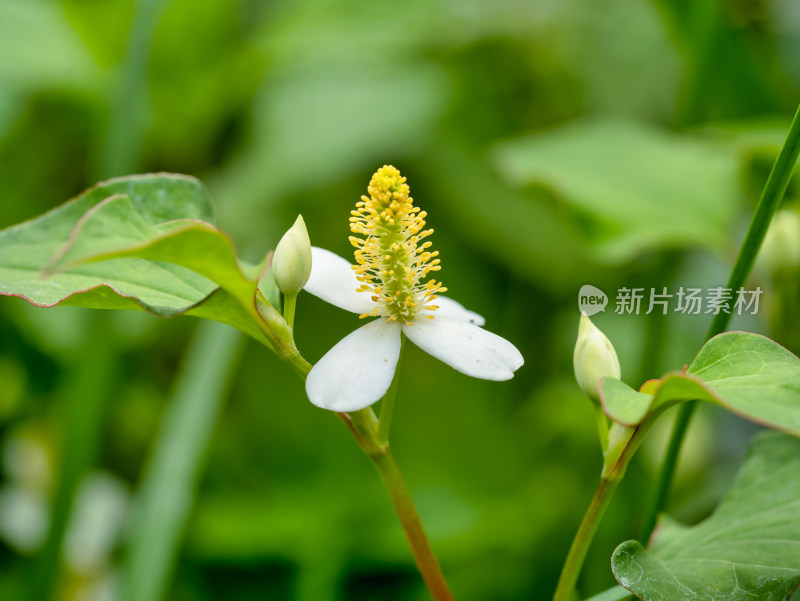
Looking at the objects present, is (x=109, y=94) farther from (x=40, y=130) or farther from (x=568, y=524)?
(x=568, y=524)

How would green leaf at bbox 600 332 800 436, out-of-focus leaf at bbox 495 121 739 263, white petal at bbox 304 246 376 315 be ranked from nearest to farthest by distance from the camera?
green leaf at bbox 600 332 800 436
white petal at bbox 304 246 376 315
out-of-focus leaf at bbox 495 121 739 263

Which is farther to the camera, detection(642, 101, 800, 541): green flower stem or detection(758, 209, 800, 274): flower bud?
detection(758, 209, 800, 274): flower bud

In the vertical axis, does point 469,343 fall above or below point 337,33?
below

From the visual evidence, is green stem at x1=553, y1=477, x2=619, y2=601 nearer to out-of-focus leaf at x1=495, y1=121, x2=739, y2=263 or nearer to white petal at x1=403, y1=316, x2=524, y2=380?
white petal at x1=403, y1=316, x2=524, y2=380

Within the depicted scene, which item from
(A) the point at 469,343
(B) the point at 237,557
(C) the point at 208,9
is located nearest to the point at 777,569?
(A) the point at 469,343

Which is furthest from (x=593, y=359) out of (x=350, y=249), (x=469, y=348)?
(x=350, y=249)

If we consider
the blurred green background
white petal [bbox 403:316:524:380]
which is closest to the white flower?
white petal [bbox 403:316:524:380]

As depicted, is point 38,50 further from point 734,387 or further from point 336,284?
point 734,387
